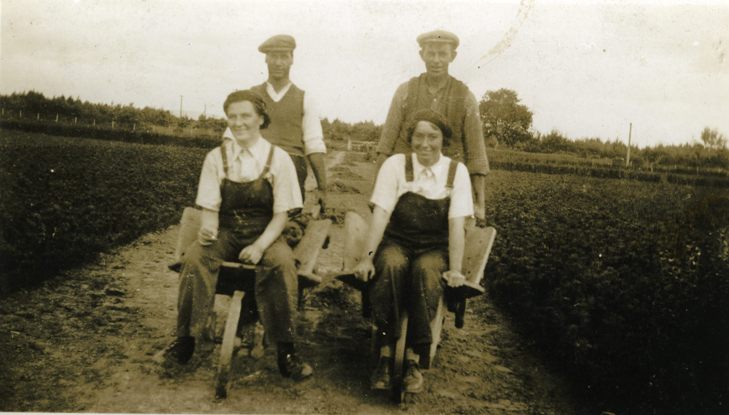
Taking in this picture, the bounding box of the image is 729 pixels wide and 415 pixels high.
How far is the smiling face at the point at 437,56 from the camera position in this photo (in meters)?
3.76

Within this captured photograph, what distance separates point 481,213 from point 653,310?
1314 millimetres

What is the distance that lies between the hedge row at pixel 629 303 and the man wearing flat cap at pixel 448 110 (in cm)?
108

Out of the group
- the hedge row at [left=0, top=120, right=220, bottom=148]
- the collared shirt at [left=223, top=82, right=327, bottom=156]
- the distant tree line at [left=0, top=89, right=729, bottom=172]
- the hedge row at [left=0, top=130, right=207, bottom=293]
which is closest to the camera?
the collared shirt at [left=223, top=82, right=327, bottom=156]

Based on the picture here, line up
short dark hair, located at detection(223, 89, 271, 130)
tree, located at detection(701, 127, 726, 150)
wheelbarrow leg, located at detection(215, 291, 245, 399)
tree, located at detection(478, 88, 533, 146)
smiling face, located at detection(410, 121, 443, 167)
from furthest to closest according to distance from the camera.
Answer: tree, located at detection(478, 88, 533, 146) < tree, located at detection(701, 127, 726, 150) < smiling face, located at detection(410, 121, 443, 167) < short dark hair, located at detection(223, 89, 271, 130) < wheelbarrow leg, located at detection(215, 291, 245, 399)

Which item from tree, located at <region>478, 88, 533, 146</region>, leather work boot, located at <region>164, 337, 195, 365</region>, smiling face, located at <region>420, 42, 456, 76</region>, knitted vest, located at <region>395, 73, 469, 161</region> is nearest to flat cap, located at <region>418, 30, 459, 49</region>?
smiling face, located at <region>420, 42, 456, 76</region>

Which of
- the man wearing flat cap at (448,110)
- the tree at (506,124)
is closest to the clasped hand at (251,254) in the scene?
the man wearing flat cap at (448,110)

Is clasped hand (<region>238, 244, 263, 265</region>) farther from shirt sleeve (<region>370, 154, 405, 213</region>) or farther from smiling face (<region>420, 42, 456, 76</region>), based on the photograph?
smiling face (<region>420, 42, 456, 76</region>)

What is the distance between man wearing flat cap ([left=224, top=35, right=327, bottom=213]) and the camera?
155 inches

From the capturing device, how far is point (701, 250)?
550cm

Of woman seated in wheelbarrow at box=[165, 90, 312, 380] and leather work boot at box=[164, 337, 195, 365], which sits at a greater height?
woman seated in wheelbarrow at box=[165, 90, 312, 380]

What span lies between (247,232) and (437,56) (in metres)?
1.67

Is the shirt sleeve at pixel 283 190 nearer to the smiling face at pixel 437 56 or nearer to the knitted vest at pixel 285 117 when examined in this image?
the knitted vest at pixel 285 117

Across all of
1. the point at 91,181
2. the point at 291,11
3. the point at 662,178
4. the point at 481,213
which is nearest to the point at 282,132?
the point at 291,11

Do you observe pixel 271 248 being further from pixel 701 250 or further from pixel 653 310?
pixel 701 250
